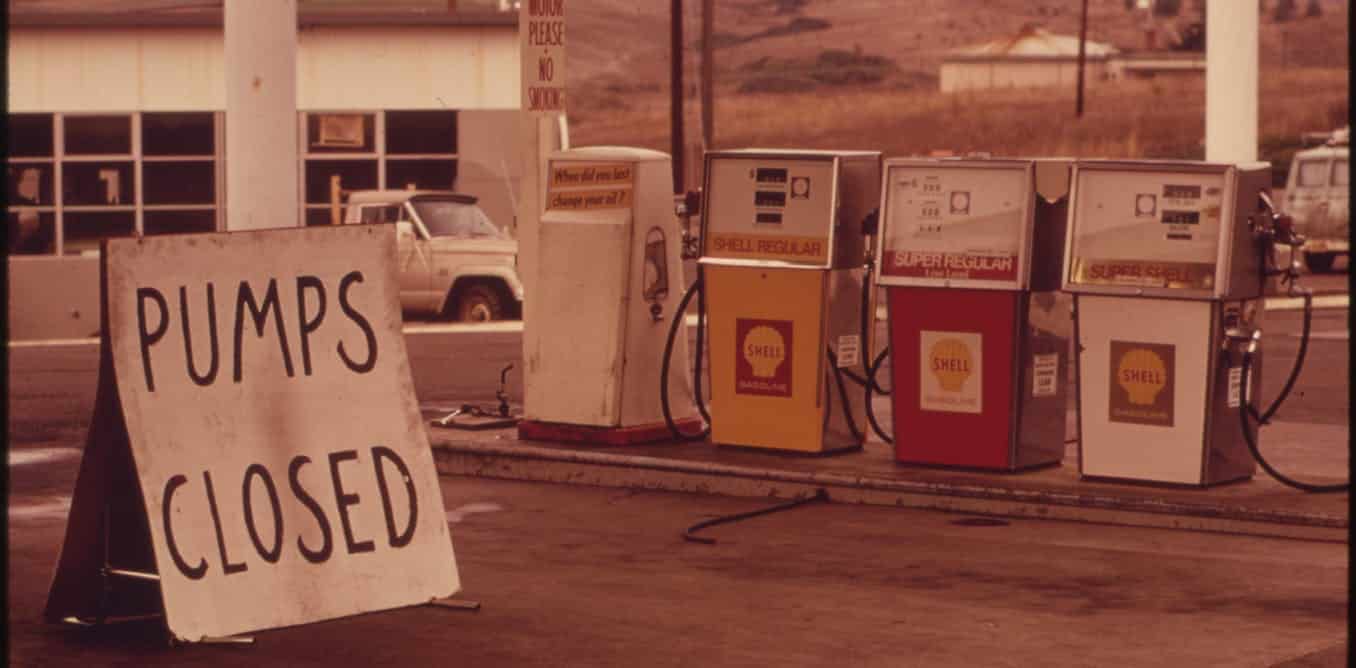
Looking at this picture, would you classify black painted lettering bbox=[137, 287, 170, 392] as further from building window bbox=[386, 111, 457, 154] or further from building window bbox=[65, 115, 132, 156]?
building window bbox=[386, 111, 457, 154]

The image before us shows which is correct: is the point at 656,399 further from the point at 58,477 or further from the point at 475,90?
the point at 475,90

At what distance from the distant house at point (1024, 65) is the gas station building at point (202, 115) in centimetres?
8221

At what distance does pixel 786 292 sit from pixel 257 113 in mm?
3146

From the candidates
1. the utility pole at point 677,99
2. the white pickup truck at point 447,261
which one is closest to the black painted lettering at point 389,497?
the white pickup truck at point 447,261

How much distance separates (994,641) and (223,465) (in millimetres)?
2798

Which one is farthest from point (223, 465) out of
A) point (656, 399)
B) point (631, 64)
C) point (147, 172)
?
point (631, 64)

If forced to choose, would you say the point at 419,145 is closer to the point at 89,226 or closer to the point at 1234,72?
the point at 89,226

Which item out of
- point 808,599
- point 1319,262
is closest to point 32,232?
point 1319,262

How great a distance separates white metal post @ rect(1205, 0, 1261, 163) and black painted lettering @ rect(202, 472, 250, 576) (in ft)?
27.1

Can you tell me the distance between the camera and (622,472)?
12781 mm

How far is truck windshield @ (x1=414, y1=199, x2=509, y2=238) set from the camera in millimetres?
27281

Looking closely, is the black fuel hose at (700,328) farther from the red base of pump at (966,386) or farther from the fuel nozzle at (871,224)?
the red base of pump at (966,386)

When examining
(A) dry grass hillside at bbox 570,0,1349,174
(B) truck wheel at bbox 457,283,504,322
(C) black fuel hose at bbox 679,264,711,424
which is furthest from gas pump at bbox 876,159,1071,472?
(A) dry grass hillside at bbox 570,0,1349,174

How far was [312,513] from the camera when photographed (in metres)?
8.62
